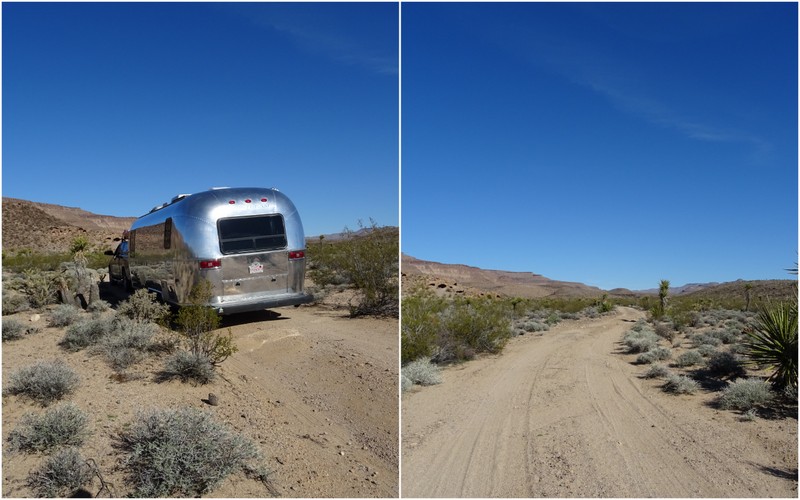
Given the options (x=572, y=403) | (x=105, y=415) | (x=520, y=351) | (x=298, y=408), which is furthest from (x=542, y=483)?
(x=520, y=351)

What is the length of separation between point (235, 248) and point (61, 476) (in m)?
6.07

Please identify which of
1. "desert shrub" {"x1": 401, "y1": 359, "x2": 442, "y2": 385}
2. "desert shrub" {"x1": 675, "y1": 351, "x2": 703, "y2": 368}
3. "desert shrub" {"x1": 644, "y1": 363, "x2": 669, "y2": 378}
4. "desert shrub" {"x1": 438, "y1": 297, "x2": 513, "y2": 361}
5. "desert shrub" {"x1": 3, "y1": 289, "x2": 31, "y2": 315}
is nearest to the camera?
"desert shrub" {"x1": 401, "y1": 359, "x2": 442, "y2": 385}

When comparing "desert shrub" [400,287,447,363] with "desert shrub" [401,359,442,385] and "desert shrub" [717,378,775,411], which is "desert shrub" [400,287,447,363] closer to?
"desert shrub" [401,359,442,385]

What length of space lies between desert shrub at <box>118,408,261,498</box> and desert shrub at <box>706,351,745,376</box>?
9.64m

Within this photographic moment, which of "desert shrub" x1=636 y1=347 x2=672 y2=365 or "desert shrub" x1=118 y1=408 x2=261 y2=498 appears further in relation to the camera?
"desert shrub" x1=636 y1=347 x2=672 y2=365

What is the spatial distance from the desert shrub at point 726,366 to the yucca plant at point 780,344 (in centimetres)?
87

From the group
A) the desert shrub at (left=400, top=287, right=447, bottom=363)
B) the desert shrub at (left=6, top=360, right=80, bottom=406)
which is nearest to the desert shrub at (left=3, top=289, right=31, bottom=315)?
the desert shrub at (left=6, top=360, right=80, bottom=406)

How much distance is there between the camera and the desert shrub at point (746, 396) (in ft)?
26.0

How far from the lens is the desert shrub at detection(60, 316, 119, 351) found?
7875mm

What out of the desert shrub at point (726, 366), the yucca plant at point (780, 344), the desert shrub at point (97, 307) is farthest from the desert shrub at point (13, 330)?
the desert shrub at point (726, 366)

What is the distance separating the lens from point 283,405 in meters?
5.87

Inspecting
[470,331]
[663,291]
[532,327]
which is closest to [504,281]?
[663,291]

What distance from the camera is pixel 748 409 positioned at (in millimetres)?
7828

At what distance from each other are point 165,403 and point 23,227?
6350 centimetres
